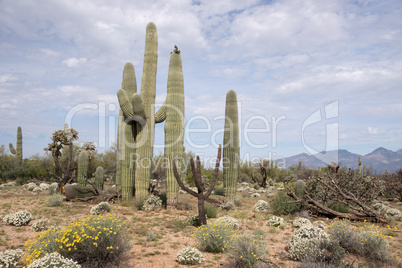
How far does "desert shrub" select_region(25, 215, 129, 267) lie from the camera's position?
17.6ft

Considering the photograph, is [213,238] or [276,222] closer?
[213,238]

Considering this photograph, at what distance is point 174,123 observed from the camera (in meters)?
13.0

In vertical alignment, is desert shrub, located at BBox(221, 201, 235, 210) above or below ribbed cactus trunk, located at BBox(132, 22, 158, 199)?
below

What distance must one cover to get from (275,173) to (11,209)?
25.3 metres

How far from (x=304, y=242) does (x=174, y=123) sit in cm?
800

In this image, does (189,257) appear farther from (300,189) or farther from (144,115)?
(300,189)

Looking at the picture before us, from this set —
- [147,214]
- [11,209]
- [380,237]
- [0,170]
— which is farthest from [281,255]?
[0,170]

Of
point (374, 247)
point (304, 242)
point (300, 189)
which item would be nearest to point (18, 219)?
point (304, 242)

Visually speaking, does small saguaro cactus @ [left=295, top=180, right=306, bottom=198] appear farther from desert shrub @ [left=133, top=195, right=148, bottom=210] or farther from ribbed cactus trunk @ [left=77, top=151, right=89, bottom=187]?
ribbed cactus trunk @ [left=77, top=151, right=89, bottom=187]

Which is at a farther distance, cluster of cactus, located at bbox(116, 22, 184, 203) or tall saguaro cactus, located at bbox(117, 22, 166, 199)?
tall saguaro cactus, located at bbox(117, 22, 166, 199)

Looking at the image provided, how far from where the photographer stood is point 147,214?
37.8ft

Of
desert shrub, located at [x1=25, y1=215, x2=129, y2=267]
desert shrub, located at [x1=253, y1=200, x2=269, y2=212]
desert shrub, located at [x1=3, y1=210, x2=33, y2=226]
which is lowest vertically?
desert shrub, located at [x1=253, y1=200, x2=269, y2=212]

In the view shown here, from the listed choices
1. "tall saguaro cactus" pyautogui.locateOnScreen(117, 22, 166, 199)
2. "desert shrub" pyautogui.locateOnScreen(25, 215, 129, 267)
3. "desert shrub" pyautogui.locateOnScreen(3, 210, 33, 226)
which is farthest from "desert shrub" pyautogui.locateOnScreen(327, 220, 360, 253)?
"desert shrub" pyautogui.locateOnScreen(3, 210, 33, 226)

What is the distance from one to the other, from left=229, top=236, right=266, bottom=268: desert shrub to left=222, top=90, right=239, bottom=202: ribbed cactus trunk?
7.69m
